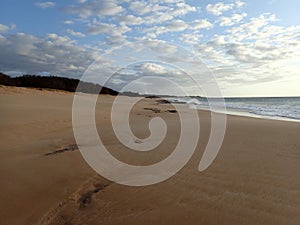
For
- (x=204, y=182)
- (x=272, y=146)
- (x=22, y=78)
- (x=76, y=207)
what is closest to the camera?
(x=76, y=207)

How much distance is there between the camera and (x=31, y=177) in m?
3.01

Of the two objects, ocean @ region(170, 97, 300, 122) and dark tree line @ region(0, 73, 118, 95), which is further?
dark tree line @ region(0, 73, 118, 95)

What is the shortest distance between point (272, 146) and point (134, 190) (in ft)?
10.5

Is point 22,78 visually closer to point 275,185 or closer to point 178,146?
point 178,146

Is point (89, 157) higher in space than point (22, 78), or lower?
lower

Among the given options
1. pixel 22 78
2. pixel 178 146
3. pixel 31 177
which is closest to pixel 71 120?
pixel 178 146

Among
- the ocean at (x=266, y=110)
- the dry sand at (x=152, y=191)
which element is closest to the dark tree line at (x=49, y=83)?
the ocean at (x=266, y=110)

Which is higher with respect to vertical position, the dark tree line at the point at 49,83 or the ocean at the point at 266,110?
the dark tree line at the point at 49,83

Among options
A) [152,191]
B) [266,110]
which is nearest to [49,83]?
[266,110]

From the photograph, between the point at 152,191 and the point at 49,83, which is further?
the point at 49,83

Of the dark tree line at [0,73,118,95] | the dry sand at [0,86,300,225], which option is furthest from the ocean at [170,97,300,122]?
the dark tree line at [0,73,118,95]

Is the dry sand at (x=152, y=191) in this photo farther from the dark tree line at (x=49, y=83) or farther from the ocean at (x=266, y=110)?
the dark tree line at (x=49, y=83)

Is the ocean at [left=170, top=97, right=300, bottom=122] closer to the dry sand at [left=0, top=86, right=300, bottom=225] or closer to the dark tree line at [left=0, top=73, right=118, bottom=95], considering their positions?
the dry sand at [left=0, top=86, right=300, bottom=225]

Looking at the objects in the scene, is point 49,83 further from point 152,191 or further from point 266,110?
point 152,191
